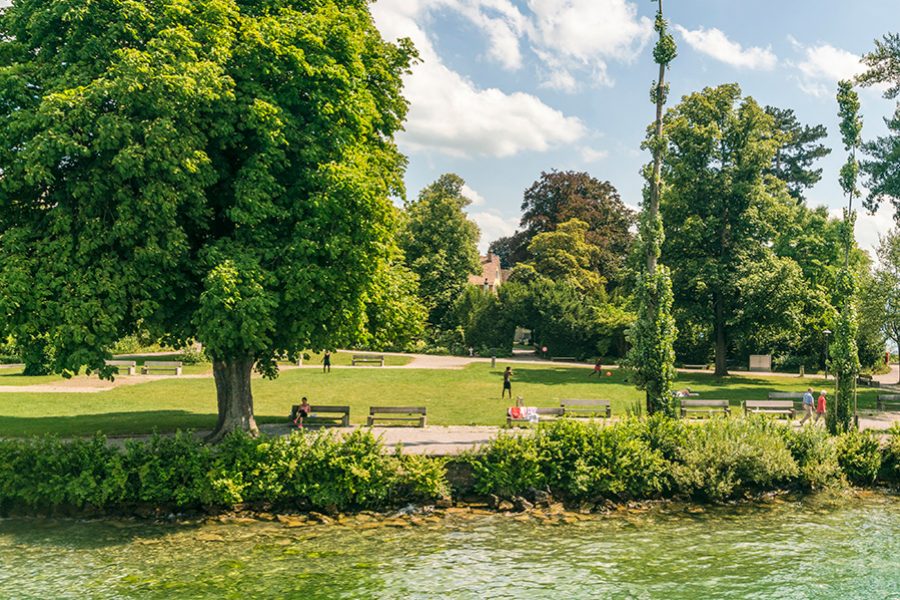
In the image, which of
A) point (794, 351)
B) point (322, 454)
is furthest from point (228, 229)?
point (794, 351)

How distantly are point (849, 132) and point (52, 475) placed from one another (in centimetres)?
2728

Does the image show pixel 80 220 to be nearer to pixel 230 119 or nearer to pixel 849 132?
pixel 230 119

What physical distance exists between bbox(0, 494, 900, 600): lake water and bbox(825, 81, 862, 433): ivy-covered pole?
482cm

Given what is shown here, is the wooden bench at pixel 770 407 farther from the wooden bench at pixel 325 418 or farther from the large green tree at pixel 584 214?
the large green tree at pixel 584 214

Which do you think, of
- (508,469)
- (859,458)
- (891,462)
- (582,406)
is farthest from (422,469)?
(891,462)

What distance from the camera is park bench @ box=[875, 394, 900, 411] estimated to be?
98.9 feet

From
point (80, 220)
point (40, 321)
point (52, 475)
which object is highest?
point (80, 220)

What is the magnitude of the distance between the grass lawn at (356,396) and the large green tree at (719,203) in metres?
5.45

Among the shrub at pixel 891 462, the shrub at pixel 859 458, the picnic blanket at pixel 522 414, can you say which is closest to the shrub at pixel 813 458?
the shrub at pixel 859 458

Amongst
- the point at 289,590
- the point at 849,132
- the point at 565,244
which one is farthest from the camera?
the point at 565,244

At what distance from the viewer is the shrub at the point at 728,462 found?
1933 cm

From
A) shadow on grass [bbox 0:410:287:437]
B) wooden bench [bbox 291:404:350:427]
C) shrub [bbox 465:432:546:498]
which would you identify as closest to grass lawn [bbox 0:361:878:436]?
shadow on grass [bbox 0:410:287:437]

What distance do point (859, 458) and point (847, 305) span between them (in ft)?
18.5

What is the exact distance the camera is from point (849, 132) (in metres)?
24.1
